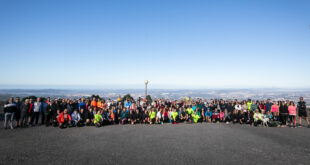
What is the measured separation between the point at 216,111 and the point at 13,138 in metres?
12.9

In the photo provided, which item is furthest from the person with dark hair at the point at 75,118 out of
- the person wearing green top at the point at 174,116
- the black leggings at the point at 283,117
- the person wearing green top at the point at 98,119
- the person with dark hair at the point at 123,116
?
the black leggings at the point at 283,117

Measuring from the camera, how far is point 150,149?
6473mm

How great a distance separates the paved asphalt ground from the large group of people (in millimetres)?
2310

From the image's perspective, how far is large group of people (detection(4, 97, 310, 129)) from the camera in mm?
10711

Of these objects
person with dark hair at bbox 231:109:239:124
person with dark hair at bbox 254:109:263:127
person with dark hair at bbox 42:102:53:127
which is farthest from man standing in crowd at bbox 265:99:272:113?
person with dark hair at bbox 42:102:53:127

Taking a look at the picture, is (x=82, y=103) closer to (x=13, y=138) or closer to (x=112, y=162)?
(x=13, y=138)

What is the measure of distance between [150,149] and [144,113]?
6.17 meters

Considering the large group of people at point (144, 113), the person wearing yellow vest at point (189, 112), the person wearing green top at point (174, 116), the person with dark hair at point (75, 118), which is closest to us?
the large group of people at point (144, 113)

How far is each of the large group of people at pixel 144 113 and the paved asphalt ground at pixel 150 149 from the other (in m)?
2.31

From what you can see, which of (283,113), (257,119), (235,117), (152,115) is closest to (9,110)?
(152,115)

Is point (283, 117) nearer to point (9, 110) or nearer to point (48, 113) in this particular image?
point (48, 113)

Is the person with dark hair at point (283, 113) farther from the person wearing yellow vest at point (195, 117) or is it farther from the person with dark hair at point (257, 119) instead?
the person wearing yellow vest at point (195, 117)

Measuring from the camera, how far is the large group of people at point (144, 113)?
1071 centimetres

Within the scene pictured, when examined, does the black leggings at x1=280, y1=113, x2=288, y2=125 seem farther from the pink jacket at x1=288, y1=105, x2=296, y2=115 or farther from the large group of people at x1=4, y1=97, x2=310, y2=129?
the pink jacket at x1=288, y1=105, x2=296, y2=115
